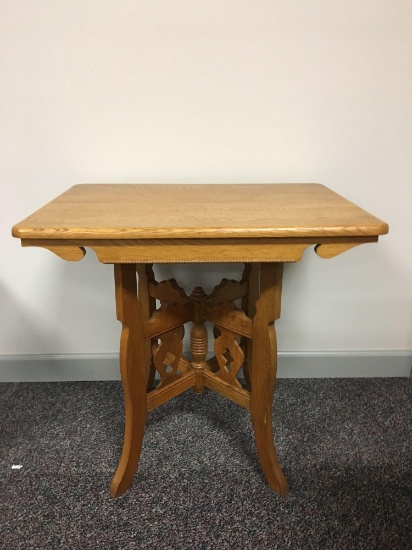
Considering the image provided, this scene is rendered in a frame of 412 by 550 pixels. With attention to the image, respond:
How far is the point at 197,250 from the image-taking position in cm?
103

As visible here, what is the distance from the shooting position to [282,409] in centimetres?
173

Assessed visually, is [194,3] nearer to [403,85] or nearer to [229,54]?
[229,54]

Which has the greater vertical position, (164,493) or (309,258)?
(309,258)

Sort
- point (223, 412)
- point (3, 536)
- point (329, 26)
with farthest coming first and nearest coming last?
1. point (223, 412)
2. point (329, 26)
3. point (3, 536)

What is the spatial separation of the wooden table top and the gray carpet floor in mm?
831

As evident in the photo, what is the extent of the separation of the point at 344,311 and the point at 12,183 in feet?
→ 4.56

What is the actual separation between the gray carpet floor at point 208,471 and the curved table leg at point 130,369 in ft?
0.29

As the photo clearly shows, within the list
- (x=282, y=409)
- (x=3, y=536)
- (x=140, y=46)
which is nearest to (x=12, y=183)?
(x=140, y=46)

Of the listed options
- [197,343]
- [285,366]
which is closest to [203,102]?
[197,343]

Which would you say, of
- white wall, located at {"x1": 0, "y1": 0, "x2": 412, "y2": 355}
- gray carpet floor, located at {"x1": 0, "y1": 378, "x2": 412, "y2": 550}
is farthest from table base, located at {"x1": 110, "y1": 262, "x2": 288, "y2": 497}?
white wall, located at {"x1": 0, "y1": 0, "x2": 412, "y2": 355}

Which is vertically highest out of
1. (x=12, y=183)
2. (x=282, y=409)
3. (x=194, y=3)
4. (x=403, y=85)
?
(x=194, y=3)

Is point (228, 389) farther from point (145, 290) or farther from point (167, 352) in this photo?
point (145, 290)

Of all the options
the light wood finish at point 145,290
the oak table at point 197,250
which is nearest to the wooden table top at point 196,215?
the oak table at point 197,250

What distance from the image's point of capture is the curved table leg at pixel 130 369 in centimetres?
118
